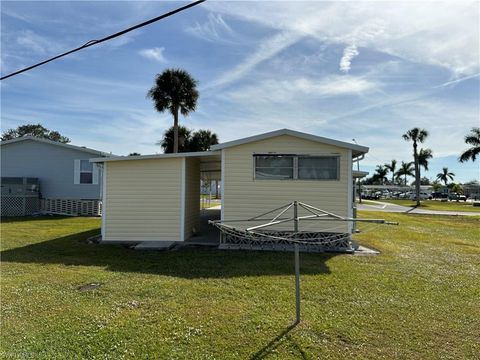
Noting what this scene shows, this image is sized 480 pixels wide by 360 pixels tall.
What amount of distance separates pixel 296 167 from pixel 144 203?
14.4 feet

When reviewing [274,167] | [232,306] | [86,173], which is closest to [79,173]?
[86,173]

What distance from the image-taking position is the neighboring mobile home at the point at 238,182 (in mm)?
8961

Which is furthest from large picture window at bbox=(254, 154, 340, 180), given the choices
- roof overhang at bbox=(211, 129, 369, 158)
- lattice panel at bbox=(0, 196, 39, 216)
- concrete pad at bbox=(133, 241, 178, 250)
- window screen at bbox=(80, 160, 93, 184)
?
lattice panel at bbox=(0, 196, 39, 216)

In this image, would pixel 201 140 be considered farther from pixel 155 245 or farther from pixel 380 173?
pixel 380 173

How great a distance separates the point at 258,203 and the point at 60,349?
6278 millimetres

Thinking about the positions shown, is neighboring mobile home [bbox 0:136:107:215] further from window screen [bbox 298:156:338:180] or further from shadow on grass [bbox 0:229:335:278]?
window screen [bbox 298:156:338:180]

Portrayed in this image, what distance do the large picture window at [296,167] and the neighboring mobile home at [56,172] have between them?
10777mm

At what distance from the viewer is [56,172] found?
674 inches

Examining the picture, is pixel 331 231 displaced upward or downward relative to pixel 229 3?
downward

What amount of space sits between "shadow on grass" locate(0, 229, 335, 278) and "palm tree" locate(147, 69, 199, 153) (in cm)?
1570

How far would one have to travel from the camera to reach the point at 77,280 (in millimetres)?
5680

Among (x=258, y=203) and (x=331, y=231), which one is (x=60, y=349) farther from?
(x=331, y=231)

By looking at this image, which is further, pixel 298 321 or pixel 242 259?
pixel 242 259

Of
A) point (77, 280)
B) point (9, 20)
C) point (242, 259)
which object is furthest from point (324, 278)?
point (9, 20)
